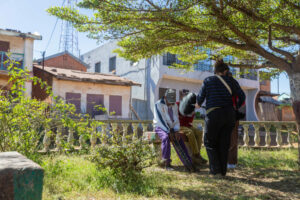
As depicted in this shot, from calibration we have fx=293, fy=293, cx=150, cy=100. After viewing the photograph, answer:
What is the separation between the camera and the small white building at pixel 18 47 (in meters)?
16.3

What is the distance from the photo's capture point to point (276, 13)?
219 inches

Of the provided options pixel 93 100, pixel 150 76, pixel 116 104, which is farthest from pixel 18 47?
pixel 150 76

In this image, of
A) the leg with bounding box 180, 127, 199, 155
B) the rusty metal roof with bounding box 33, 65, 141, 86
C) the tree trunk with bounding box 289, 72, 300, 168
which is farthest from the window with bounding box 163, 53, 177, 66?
the tree trunk with bounding box 289, 72, 300, 168

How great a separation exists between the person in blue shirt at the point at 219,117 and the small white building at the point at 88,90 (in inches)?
457

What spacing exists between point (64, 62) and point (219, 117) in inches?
758

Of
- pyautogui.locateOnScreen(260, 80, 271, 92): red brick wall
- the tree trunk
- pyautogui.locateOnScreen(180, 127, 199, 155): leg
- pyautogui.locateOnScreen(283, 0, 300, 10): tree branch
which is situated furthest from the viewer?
pyautogui.locateOnScreen(260, 80, 271, 92): red brick wall

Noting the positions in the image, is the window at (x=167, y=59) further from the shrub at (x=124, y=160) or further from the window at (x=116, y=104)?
the shrub at (x=124, y=160)

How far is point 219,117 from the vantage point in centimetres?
477

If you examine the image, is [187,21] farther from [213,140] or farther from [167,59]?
[167,59]

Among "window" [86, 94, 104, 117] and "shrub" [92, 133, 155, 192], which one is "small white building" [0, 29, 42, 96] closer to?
"window" [86, 94, 104, 117]

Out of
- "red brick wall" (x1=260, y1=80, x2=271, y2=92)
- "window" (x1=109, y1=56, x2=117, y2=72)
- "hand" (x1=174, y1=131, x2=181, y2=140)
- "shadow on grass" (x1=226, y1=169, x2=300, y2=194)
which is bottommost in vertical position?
"shadow on grass" (x1=226, y1=169, x2=300, y2=194)

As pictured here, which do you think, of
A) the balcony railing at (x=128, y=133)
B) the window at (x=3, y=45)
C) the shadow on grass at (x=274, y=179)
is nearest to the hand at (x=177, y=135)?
the balcony railing at (x=128, y=133)

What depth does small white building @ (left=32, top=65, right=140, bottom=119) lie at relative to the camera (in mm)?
17050

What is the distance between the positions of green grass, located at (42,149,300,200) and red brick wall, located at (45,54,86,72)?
17.3 m
